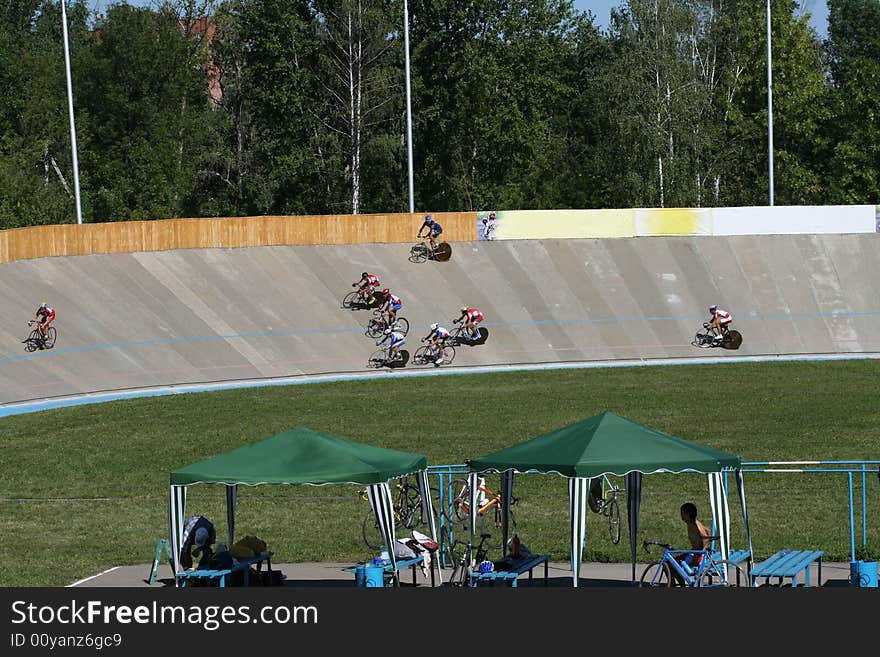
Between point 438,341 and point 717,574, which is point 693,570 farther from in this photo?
point 438,341

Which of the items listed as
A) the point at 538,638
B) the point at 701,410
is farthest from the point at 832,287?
the point at 538,638

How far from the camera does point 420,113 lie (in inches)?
2906

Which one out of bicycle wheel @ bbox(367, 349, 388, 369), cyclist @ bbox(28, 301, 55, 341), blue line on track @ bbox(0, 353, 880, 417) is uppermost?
cyclist @ bbox(28, 301, 55, 341)

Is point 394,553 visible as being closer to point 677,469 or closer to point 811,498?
point 677,469

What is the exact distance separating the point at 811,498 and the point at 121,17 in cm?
6105

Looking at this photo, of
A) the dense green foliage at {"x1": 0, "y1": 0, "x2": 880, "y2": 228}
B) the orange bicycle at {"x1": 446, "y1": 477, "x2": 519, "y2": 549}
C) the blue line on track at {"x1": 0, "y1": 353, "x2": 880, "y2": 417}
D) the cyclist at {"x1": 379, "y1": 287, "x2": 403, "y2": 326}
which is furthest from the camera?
the dense green foliage at {"x1": 0, "y1": 0, "x2": 880, "y2": 228}

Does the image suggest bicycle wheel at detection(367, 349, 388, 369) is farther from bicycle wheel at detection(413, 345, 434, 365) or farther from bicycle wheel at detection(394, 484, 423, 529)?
bicycle wheel at detection(394, 484, 423, 529)

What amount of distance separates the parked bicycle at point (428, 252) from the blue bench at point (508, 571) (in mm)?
34964

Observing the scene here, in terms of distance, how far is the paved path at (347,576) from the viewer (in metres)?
17.8

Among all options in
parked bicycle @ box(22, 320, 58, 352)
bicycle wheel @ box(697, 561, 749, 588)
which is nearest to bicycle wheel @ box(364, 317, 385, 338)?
parked bicycle @ box(22, 320, 58, 352)

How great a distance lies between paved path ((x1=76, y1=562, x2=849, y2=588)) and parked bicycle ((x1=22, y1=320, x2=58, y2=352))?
2239cm

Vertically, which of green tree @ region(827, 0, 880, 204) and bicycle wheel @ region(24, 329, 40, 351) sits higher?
green tree @ region(827, 0, 880, 204)

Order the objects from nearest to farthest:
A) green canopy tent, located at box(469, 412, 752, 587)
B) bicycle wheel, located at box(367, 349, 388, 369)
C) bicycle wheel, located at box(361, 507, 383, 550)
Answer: green canopy tent, located at box(469, 412, 752, 587) → bicycle wheel, located at box(361, 507, 383, 550) → bicycle wheel, located at box(367, 349, 388, 369)

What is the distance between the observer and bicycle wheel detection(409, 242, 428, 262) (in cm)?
5175
